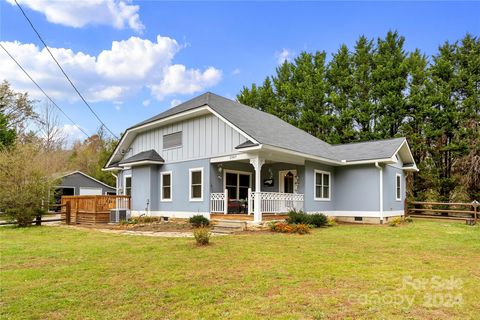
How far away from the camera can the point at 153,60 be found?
64.4ft

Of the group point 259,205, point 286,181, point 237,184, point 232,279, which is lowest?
point 232,279

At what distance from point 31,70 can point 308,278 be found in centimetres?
1581

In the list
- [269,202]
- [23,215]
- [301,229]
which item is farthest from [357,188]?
[23,215]

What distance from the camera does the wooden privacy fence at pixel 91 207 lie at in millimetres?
16391

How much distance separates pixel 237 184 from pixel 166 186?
3.37 m

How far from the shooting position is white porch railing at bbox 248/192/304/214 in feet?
44.0

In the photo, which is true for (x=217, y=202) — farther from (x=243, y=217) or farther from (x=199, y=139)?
(x=199, y=139)

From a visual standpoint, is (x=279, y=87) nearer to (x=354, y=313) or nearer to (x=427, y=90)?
(x=427, y=90)


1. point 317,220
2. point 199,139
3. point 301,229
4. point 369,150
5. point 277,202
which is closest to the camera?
point 301,229

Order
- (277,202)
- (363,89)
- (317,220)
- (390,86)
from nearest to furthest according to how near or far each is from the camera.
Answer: (317,220)
(277,202)
(390,86)
(363,89)

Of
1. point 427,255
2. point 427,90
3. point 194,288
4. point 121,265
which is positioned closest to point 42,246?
point 121,265

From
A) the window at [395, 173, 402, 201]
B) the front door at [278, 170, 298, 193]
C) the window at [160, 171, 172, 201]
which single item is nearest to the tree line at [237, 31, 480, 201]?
the window at [395, 173, 402, 201]

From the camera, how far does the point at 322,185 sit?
16469 millimetres

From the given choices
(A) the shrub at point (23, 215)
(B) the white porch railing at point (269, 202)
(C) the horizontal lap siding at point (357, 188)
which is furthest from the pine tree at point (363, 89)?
(A) the shrub at point (23, 215)
